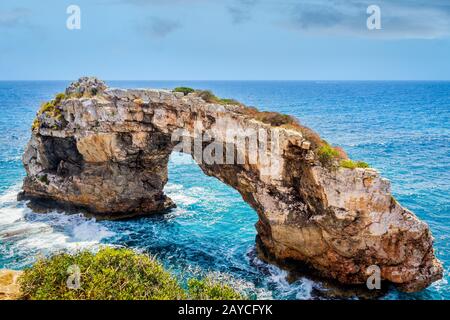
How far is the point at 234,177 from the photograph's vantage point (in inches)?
1326

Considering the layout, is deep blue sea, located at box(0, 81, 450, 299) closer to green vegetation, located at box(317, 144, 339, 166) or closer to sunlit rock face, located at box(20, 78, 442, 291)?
sunlit rock face, located at box(20, 78, 442, 291)

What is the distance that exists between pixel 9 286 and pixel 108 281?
533 cm

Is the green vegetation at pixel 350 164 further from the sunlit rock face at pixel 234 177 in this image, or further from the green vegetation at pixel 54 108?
the green vegetation at pixel 54 108

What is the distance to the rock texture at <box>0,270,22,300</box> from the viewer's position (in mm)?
20938

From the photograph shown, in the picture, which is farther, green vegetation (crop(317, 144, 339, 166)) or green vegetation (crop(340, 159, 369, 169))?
green vegetation (crop(317, 144, 339, 166))

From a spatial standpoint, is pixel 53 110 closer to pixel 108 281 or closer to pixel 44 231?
pixel 44 231

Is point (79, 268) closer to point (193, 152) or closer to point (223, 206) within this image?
point (193, 152)

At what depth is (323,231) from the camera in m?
28.5

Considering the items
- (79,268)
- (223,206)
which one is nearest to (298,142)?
(79,268)

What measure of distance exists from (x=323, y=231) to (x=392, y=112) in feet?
325

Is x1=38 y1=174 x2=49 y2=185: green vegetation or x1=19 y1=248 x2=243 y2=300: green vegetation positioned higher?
x1=38 y1=174 x2=49 y2=185: green vegetation

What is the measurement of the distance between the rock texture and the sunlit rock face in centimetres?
1633

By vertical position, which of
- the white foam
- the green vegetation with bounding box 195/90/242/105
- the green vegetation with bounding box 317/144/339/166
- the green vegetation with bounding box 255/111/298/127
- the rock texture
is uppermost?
the green vegetation with bounding box 195/90/242/105

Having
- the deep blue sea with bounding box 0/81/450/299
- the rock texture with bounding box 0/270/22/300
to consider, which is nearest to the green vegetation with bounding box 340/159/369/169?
the deep blue sea with bounding box 0/81/450/299
